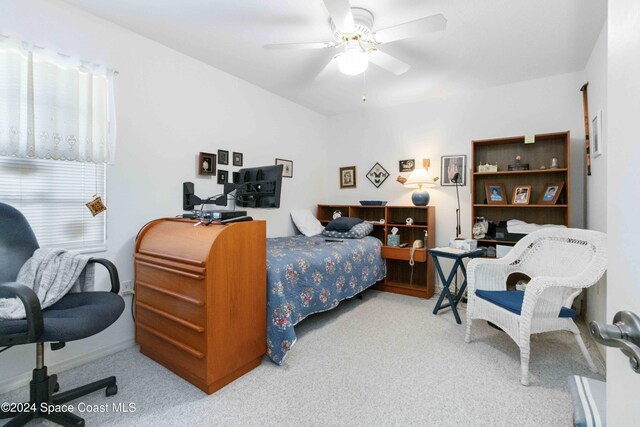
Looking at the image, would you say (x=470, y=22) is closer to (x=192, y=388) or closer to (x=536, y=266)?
(x=536, y=266)

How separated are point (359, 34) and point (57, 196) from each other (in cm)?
242

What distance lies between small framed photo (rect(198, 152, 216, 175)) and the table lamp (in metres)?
2.33

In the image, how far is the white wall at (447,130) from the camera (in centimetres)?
311

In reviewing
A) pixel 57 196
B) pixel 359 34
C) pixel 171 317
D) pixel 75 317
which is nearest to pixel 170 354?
pixel 171 317

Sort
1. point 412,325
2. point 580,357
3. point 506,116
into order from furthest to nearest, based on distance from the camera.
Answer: point 506,116 → point 412,325 → point 580,357

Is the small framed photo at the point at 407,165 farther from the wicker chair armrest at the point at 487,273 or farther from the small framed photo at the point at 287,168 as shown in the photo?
the wicker chair armrest at the point at 487,273

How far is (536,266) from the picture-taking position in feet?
8.00

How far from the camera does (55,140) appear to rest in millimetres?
1962

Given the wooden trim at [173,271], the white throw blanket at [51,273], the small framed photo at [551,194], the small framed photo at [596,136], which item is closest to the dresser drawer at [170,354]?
the wooden trim at [173,271]

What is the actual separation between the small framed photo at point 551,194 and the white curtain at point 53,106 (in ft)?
13.3

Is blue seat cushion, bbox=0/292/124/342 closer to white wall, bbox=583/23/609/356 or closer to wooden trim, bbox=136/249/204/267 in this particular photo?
Result: wooden trim, bbox=136/249/204/267

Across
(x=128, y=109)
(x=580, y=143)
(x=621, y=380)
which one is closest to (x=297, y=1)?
(x=128, y=109)

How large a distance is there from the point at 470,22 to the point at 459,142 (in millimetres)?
1678

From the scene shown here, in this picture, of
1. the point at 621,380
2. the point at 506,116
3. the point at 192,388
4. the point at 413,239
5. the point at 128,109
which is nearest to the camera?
the point at 621,380
